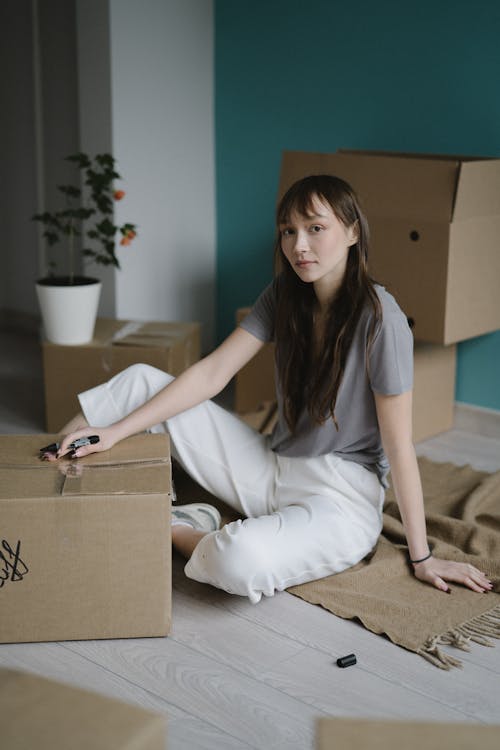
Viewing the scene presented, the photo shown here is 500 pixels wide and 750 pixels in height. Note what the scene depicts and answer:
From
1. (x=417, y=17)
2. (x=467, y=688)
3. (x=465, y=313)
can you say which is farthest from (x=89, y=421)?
(x=417, y=17)

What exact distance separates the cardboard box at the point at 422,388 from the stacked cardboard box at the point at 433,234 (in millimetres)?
41

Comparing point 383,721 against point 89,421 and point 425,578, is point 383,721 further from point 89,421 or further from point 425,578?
point 89,421

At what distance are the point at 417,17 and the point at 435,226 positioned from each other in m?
0.74

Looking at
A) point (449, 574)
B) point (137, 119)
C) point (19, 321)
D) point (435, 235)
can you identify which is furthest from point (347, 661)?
point (19, 321)

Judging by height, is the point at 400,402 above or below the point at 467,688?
above

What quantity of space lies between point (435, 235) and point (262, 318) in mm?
693

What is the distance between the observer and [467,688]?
1.53m

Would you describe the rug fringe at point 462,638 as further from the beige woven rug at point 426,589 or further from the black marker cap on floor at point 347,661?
the black marker cap on floor at point 347,661

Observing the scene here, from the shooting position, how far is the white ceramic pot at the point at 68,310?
8.85 ft

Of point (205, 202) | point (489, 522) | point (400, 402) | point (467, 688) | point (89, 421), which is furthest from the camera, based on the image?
point (205, 202)

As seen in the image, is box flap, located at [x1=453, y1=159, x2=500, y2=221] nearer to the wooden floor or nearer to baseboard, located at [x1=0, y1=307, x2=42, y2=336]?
the wooden floor

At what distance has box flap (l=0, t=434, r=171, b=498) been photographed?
1.58 metres

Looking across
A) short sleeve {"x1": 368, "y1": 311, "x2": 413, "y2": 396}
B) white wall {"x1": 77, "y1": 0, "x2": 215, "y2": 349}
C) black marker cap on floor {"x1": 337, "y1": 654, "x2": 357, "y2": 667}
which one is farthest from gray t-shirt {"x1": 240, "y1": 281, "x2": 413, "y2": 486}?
white wall {"x1": 77, "y1": 0, "x2": 215, "y2": 349}

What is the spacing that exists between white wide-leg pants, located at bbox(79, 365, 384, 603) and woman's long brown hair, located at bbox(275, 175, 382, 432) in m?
0.12
